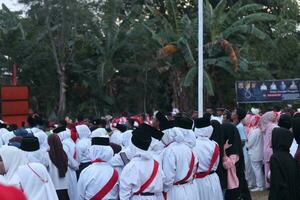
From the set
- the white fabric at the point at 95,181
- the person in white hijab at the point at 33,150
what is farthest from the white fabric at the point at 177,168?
the person in white hijab at the point at 33,150

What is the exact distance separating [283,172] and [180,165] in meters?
1.67

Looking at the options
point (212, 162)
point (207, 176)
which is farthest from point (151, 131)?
point (207, 176)

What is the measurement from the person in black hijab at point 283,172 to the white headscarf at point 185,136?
A: 5.12ft

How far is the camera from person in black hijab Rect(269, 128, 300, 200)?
6684 millimetres

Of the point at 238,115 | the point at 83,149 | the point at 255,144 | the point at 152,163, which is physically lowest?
the point at 255,144

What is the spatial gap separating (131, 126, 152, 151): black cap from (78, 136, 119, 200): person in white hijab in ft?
1.80

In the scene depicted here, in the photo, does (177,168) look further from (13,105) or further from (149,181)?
(13,105)

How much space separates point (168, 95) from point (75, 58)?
215 inches

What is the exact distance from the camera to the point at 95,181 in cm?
714

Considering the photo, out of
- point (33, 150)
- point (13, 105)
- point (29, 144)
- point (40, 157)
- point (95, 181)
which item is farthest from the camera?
point (13, 105)

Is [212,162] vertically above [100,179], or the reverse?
[100,179]

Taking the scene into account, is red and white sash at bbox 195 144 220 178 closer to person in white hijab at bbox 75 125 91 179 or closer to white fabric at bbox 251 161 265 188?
person in white hijab at bbox 75 125 91 179

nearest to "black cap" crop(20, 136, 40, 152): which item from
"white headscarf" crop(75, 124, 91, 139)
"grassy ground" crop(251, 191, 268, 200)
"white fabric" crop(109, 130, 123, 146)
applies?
"white headscarf" crop(75, 124, 91, 139)

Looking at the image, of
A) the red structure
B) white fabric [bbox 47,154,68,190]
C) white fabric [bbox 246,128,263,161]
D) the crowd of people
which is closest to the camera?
the crowd of people
